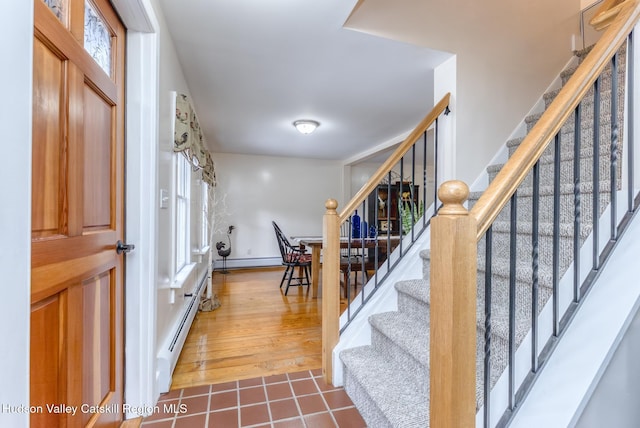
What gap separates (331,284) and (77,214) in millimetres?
1257

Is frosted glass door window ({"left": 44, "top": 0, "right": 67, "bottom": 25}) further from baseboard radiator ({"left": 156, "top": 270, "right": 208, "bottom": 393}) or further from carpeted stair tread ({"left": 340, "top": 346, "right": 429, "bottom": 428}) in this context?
carpeted stair tread ({"left": 340, "top": 346, "right": 429, "bottom": 428})

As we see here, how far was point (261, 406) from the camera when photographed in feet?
5.35

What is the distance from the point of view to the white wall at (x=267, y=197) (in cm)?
582

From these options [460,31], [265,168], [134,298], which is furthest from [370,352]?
[265,168]

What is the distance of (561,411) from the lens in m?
0.89

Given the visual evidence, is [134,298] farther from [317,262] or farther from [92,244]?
[317,262]

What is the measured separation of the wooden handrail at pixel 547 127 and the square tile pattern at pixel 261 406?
4.13 feet

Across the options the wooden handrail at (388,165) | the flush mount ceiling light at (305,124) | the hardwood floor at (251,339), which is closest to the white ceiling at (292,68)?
the flush mount ceiling light at (305,124)

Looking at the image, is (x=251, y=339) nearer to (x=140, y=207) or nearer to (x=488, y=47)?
(x=140, y=207)

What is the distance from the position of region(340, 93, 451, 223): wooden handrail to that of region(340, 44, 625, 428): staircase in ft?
1.80

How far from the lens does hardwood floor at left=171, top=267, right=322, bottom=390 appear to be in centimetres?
201

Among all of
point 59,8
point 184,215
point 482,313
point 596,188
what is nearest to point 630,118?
point 596,188

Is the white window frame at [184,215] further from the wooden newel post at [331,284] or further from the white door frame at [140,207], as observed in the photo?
the wooden newel post at [331,284]

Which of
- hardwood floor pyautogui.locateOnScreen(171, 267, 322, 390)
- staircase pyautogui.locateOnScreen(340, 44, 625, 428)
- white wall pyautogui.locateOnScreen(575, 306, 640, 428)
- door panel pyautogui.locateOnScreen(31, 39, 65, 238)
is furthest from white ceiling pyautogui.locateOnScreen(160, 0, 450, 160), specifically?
hardwood floor pyautogui.locateOnScreen(171, 267, 322, 390)
